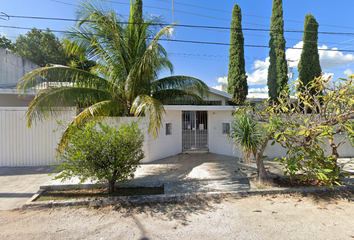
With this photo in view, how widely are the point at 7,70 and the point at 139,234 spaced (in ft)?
51.0

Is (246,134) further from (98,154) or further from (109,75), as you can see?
(109,75)

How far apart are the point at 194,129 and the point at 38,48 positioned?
2290 centimetres

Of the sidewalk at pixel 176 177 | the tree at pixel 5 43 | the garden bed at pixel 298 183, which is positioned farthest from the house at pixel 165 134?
the tree at pixel 5 43

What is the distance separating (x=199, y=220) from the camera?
134 inches

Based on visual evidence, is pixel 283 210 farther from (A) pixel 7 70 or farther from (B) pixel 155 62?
(A) pixel 7 70

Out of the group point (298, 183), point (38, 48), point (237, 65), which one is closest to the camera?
point (298, 183)

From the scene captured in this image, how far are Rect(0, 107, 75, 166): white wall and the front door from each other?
17.9 ft

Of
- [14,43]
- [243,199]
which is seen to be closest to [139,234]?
[243,199]

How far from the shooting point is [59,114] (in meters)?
6.74

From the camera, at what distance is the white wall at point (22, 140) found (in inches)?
263

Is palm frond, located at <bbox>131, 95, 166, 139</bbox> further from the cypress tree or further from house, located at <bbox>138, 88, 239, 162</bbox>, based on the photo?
the cypress tree

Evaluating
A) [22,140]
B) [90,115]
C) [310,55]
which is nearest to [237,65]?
[310,55]

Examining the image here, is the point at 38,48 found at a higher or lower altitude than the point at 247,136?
higher

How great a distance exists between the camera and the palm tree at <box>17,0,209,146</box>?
17.6 ft
